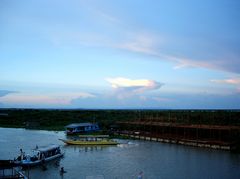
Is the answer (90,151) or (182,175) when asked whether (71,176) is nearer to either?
(182,175)

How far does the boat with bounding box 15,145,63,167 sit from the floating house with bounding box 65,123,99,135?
81.8 feet

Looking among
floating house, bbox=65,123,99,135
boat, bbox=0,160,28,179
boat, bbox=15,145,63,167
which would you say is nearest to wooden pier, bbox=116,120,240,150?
floating house, bbox=65,123,99,135

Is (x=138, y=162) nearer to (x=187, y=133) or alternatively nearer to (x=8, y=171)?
(x=8, y=171)

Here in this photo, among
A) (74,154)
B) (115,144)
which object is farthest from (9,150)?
(115,144)

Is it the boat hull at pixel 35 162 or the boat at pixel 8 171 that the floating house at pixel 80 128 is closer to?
the boat hull at pixel 35 162

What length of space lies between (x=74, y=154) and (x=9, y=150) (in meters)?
9.72

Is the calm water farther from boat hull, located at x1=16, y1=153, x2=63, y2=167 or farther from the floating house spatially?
the floating house

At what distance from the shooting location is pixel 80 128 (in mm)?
71625

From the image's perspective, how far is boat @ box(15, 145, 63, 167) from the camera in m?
37.4

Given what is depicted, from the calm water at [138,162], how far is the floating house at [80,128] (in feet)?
48.5

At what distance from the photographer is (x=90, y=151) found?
49219 mm

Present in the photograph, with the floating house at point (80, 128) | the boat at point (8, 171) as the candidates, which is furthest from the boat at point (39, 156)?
the floating house at point (80, 128)

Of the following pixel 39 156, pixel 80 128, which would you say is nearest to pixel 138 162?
pixel 39 156

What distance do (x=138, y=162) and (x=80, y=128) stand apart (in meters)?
33.0
